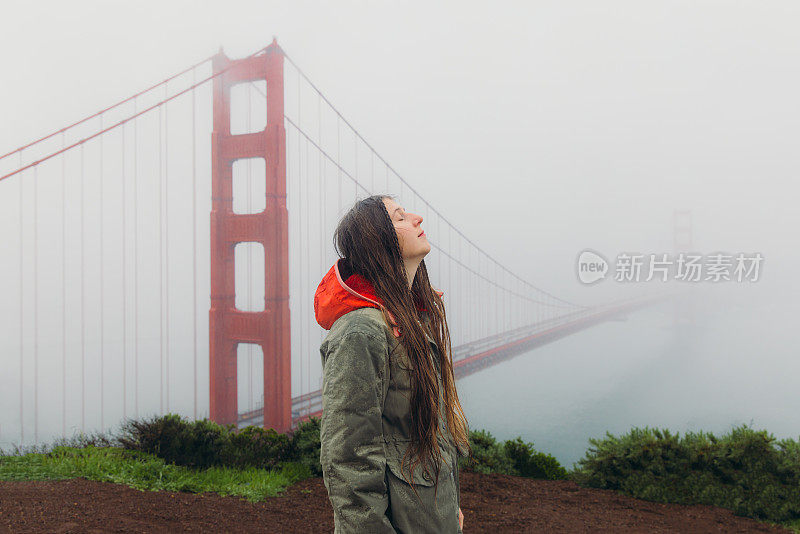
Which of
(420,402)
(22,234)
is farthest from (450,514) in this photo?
(22,234)

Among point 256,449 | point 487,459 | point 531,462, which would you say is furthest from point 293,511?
point 531,462

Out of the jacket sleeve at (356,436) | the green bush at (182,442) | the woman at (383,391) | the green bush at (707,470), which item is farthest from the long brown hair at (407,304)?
the green bush at (182,442)

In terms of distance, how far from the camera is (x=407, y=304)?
4.28 feet

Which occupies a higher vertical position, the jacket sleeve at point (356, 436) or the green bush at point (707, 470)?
the jacket sleeve at point (356, 436)

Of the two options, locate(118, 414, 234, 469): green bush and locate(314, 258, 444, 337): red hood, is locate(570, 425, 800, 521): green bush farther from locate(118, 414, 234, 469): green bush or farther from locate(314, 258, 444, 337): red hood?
locate(314, 258, 444, 337): red hood

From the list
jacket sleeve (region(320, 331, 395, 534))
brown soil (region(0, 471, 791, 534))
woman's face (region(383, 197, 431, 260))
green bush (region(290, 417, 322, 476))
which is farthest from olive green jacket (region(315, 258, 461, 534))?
green bush (region(290, 417, 322, 476))

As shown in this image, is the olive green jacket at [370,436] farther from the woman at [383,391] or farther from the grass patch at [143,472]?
the grass patch at [143,472]

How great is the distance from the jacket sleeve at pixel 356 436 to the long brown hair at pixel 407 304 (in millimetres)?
110

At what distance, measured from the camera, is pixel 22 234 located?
448cm

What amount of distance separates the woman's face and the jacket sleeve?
29 cm

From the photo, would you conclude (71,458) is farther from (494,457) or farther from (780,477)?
(780,477)

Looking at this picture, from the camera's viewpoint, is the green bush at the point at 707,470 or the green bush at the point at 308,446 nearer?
the green bush at the point at 707,470

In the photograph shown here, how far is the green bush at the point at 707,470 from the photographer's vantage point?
3576 mm

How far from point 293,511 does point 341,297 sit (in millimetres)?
2549
